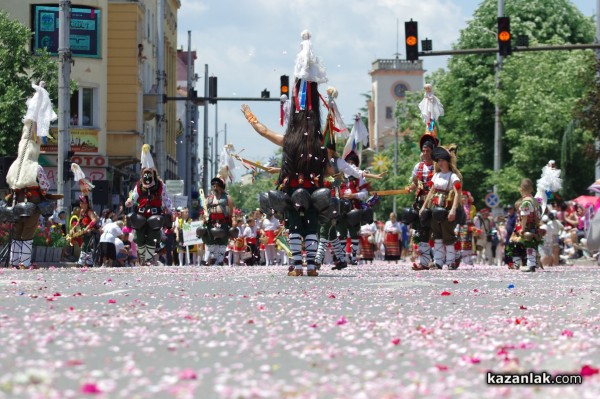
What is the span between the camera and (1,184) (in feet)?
86.8

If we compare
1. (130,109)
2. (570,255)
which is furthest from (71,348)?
(130,109)

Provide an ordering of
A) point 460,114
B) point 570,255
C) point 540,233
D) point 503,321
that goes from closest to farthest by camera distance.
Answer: point 503,321
point 540,233
point 570,255
point 460,114

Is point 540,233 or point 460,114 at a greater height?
point 460,114

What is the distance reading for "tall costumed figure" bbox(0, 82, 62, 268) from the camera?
2269 centimetres

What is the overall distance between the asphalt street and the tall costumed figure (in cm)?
791

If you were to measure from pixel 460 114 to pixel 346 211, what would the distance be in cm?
5028

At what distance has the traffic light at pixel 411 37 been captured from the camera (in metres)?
30.6

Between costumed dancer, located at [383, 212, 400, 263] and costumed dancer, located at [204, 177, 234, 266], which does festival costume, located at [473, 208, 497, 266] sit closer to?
costumed dancer, located at [383, 212, 400, 263]

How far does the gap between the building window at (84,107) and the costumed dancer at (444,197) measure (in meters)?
33.9

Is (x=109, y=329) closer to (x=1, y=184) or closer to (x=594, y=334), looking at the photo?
(x=594, y=334)

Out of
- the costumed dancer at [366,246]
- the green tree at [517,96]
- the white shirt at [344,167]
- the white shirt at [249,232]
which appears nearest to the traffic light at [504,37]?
the white shirt at [249,232]

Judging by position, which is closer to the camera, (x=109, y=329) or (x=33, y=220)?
(x=109, y=329)

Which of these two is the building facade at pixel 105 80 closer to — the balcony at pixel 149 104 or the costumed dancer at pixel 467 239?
the balcony at pixel 149 104

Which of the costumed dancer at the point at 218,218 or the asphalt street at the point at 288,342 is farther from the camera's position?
the costumed dancer at the point at 218,218
